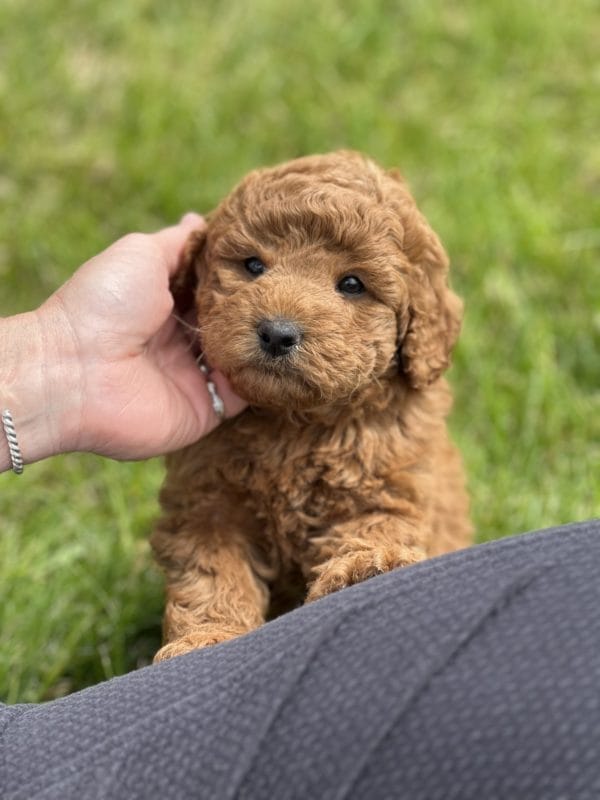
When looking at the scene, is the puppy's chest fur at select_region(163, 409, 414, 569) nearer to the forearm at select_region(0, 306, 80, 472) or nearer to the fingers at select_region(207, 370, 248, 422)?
the fingers at select_region(207, 370, 248, 422)

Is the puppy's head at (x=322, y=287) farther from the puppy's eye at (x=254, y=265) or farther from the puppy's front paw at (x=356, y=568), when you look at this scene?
the puppy's front paw at (x=356, y=568)

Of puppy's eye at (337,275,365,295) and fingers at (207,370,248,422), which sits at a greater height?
puppy's eye at (337,275,365,295)

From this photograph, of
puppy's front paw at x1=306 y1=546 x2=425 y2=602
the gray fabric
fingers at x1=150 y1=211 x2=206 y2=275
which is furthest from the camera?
fingers at x1=150 y1=211 x2=206 y2=275

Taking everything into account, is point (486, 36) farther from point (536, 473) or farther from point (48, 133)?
point (536, 473)

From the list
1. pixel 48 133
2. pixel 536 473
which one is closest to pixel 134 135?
pixel 48 133

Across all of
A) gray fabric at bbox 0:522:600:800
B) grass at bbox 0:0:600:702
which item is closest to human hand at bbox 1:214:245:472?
grass at bbox 0:0:600:702

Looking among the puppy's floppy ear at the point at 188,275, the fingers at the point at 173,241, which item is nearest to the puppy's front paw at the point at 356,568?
the puppy's floppy ear at the point at 188,275
